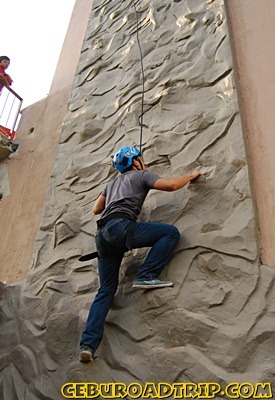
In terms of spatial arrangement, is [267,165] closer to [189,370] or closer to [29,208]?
[189,370]

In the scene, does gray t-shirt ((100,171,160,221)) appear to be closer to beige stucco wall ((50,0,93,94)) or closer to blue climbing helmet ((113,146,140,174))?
blue climbing helmet ((113,146,140,174))

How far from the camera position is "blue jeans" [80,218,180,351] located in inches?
113

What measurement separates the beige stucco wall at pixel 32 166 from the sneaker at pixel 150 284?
1.56 metres

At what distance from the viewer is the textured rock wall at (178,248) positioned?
8.46 ft

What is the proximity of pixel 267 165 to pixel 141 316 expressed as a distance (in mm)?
1301

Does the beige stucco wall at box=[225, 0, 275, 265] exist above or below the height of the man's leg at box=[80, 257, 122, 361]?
above

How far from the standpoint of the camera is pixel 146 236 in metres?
2.93

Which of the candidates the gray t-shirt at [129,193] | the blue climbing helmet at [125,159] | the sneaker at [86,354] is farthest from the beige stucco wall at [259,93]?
the sneaker at [86,354]

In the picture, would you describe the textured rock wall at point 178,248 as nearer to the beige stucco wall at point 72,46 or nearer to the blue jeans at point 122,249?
the blue jeans at point 122,249

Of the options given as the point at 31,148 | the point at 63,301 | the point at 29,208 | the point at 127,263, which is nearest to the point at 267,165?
the point at 127,263

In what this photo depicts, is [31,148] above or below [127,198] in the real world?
above

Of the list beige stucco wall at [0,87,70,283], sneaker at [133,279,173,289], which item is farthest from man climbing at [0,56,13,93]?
sneaker at [133,279,173,289]

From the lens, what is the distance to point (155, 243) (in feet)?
9.66

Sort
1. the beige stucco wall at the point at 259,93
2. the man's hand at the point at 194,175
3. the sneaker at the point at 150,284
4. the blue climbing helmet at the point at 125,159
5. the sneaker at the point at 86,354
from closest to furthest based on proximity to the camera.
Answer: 1. the sneaker at the point at 86,354
2. the sneaker at the point at 150,284
3. the beige stucco wall at the point at 259,93
4. the man's hand at the point at 194,175
5. the blue climbing helmet at the point at 125,159
